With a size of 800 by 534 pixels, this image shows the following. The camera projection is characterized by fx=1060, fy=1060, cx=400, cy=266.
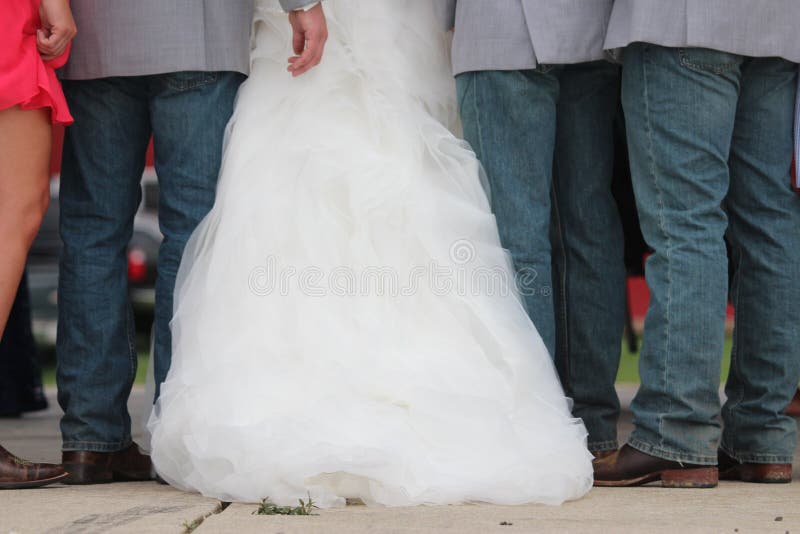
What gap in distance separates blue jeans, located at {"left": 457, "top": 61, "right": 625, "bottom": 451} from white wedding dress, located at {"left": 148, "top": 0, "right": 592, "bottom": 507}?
0.27ft

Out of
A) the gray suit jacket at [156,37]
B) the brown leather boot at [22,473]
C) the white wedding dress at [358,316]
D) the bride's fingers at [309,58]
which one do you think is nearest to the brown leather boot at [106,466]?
the brown leather boot at [22,473]

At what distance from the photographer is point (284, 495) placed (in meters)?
2.13

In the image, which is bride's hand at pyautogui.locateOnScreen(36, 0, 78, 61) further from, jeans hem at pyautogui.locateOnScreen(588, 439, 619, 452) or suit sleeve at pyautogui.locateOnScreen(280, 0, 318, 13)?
jeans hem at pyautogui.locateOnScreen(588, 439, 619, 452)

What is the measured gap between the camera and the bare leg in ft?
7.71

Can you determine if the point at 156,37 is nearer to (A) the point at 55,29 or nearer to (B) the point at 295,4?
(A) the point at 55,29

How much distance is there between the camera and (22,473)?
2379mm

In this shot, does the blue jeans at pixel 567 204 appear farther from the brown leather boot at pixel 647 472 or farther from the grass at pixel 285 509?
the grass at pixel 285 509

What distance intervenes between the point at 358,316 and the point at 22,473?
0.84 metres

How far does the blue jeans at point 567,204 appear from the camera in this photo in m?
2.47

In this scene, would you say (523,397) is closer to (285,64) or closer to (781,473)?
(781,473)

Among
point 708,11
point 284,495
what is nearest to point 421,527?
point 284,495

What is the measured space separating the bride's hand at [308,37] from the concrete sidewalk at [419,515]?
3.23 feet

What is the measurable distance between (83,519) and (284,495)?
1.27 feet

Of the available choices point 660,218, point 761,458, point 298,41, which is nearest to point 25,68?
point 298,41
